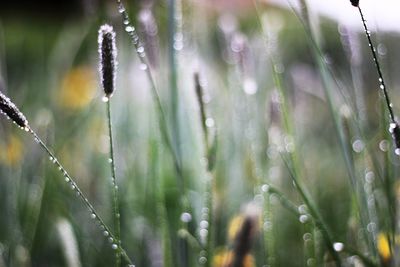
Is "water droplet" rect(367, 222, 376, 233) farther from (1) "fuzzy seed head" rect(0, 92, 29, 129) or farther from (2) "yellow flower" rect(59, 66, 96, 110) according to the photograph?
(2) "yellow flower" rect(59, 66, 96, 110)

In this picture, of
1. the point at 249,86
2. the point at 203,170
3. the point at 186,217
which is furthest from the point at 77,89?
the point at 186,217

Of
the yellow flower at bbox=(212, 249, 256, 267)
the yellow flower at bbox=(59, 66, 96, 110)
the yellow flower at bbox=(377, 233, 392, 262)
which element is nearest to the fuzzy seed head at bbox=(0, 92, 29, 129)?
the yellow flower at bbox=(212, 249, 256, 267)

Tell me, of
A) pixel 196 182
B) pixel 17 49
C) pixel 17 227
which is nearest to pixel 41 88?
pixel 196 182

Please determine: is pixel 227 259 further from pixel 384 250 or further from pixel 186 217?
pixel 384 250

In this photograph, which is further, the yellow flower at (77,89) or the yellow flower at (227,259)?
the yellow flower at (77,89)

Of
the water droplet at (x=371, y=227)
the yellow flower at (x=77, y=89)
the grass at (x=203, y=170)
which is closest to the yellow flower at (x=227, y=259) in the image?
the grass at (x=203, y=170)

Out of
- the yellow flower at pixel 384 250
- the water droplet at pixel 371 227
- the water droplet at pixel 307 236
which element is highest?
the water droplet at pixel 307 236

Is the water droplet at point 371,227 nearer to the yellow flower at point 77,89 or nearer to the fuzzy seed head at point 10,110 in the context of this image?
the fuzzy seed head at point 10,110
